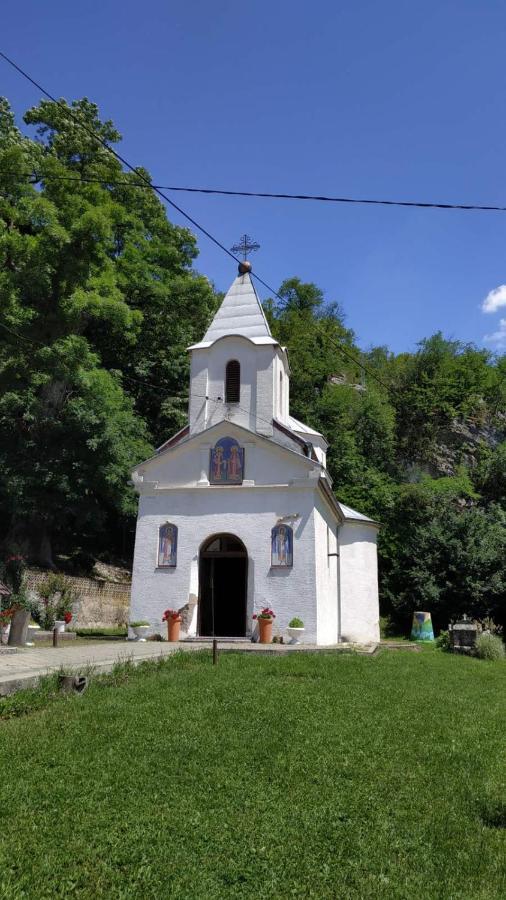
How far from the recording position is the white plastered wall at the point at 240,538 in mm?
18438

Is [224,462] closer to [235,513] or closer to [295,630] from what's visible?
[235,513]

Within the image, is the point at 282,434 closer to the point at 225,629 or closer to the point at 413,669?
the point at 225,629

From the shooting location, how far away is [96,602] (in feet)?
87.4

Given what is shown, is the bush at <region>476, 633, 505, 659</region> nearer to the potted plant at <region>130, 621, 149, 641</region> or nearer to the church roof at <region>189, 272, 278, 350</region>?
the potted plant at <region>130, 621, 149, 641</region>

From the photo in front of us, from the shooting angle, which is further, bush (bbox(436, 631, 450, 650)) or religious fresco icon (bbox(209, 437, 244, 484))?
religious fresco icon (bbox(209, 437, 244, 484))

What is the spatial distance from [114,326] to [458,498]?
67.1 ft

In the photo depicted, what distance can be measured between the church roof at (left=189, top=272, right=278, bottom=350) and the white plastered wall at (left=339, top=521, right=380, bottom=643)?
8.12 meters

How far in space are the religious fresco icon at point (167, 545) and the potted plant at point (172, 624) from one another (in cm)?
155

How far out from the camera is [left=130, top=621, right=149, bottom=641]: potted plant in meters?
18.6

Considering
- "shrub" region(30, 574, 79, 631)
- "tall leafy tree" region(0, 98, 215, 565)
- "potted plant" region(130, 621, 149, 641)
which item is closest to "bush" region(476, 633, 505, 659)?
"potted plant" region(130, 621, 149, 641)

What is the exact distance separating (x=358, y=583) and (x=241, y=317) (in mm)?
10843

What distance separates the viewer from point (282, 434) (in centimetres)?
2145

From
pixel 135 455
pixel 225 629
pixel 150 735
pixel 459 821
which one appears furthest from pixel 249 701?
pixel 135 455

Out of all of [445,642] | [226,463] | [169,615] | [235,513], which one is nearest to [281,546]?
[235,513]
